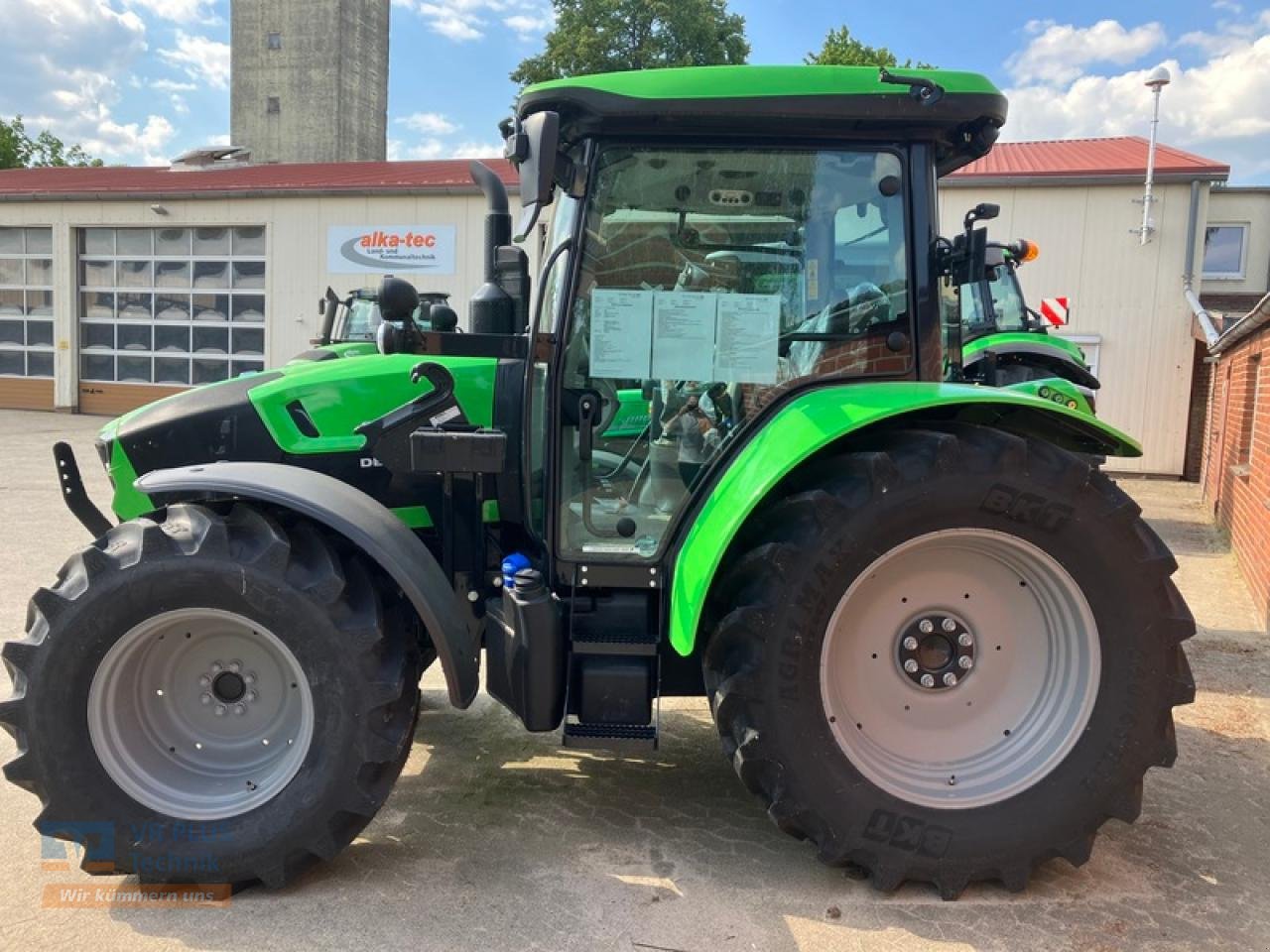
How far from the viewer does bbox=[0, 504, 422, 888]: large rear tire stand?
107 inches

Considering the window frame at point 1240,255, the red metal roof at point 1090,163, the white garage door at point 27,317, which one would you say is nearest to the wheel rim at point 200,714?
the red metal roof at point 1090,163

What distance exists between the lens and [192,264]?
18.9 meters

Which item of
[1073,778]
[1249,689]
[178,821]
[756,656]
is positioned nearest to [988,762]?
[1073,778]

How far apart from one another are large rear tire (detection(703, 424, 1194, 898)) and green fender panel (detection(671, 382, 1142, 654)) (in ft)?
0.39

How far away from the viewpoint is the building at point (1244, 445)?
6.81m

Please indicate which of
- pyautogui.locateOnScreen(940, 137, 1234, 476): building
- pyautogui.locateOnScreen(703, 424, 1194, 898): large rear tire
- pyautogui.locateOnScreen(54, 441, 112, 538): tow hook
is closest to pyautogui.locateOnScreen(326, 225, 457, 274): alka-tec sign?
pyautogui.locateOnScreen(940, 137, 1234, 476): building

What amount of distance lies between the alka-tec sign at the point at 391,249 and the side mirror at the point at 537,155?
50.3 ft

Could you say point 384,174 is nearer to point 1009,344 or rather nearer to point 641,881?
point 1009,344

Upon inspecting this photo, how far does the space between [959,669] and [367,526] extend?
1.88 m

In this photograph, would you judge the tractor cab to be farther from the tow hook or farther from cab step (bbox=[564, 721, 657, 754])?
the tow hook

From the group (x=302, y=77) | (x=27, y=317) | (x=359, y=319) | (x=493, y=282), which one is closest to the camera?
(x=493, y=282)

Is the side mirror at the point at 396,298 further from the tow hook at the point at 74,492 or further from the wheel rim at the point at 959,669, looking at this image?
the wheel rim at the point at 959,669

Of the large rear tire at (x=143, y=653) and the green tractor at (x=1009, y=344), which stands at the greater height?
the green tractor at (x=1009, y=344)

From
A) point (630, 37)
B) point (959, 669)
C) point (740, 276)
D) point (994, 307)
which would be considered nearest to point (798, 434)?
point (740, 276)
